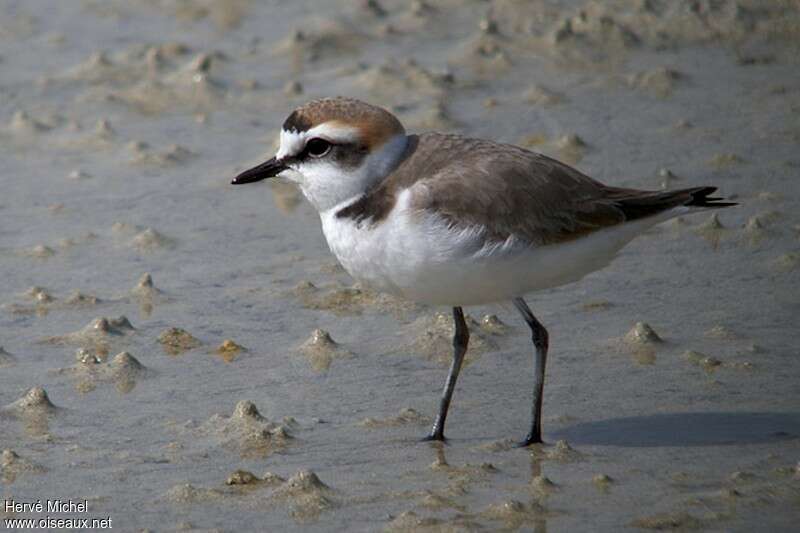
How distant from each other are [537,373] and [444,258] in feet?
2.05

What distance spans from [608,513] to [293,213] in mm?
3481

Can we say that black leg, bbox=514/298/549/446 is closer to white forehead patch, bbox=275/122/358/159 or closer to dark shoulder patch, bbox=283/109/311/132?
white forehead patch, bbox=275/122/358/159

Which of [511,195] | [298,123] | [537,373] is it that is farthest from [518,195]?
[298,123]

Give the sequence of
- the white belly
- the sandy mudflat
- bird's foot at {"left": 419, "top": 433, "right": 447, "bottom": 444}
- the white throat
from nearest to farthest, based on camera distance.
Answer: the sandy mudflat
the white belly
the white throat
bird's foot at {"left": 419, "top": 433, "right": 447, "bottom": 444}

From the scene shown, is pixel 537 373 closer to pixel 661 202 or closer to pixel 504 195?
pixel 504 195

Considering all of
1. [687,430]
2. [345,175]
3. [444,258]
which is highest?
[345,175]

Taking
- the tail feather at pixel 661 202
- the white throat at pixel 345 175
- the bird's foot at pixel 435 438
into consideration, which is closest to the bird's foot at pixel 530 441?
the bird's foot at pixel 435 438

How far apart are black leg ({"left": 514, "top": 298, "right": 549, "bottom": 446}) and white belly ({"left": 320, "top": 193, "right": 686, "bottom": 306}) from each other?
0.13 metres

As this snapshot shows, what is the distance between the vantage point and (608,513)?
496cm

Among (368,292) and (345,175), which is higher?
(345,175)

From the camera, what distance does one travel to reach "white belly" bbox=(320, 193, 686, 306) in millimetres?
5340

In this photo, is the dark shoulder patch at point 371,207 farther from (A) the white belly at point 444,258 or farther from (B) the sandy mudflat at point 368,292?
(B) the sandy mudflat at point 368,292

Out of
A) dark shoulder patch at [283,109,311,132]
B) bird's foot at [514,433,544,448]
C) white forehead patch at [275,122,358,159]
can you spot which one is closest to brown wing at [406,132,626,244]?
white forehead patch at [275,122,358,159]

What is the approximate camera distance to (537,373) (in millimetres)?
5625
